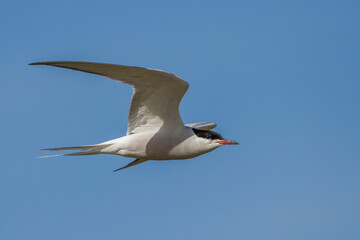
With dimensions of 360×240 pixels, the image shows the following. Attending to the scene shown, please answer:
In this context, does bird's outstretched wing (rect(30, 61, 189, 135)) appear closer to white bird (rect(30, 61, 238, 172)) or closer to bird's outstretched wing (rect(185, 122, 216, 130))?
white bird (rect(30, 61, 238, 172))

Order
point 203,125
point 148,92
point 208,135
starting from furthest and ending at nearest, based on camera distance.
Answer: point 203,125, point 208,135, point 148,92

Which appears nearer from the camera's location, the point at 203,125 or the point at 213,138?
the point at 213,138

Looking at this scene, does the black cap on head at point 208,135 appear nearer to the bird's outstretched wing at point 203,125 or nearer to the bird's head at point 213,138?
the bird's head at point 213,138

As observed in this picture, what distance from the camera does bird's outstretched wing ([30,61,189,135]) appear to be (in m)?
6.47

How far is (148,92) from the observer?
7.62 meters

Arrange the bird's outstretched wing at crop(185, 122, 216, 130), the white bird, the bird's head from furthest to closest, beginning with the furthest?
the bird's outstretched wing at crop(185, 122, 216, 130) < the bird's head < the white bird

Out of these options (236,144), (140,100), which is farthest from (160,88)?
(236,144)

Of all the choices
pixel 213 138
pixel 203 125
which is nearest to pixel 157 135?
pixel 213 138

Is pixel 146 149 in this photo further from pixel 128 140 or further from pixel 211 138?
pixel 211 138

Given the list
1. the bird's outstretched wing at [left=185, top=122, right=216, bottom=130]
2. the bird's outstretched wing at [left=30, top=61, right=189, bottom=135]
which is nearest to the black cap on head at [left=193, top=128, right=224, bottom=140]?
the bird's outstretched wing at [left=30, top=61, right=189, bottom=135]

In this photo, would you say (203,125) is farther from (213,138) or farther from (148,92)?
(148,92)

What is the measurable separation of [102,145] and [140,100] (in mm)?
970

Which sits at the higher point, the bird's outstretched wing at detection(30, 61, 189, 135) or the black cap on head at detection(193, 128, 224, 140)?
the bird's outstretched wing at detection(30, 61, 189, 135)

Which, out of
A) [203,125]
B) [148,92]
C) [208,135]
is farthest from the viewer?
[203,125]
